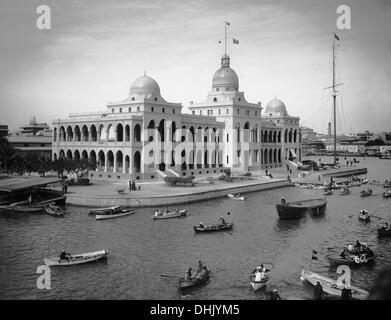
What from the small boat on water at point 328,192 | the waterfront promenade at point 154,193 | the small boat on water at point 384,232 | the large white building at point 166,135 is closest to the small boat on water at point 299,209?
the small boat on water at point 384,232

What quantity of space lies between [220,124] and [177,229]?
5997 cm

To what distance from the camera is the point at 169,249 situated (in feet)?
127

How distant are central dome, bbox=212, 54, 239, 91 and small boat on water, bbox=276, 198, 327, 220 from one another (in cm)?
5680

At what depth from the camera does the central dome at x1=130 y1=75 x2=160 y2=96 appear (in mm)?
87831

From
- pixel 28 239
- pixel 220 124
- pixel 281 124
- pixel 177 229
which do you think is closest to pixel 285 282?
pixel 177 229

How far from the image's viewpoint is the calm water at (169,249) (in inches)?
1145

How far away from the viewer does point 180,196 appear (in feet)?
209

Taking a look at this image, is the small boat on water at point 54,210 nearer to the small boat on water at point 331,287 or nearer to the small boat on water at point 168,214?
the small boat on water at point 168,214

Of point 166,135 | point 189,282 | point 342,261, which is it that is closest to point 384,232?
point 342,261

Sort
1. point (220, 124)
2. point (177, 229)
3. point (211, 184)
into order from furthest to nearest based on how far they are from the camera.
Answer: point (220, 124) → point (211, 184) → point (177, 229)

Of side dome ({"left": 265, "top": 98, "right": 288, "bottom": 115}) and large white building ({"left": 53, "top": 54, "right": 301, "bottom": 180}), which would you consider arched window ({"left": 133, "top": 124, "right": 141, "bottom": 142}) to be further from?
side dome ({"left": 265, "top": 98, "right": 288, "bottom": 115})

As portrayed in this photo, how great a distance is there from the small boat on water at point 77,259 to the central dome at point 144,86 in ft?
187

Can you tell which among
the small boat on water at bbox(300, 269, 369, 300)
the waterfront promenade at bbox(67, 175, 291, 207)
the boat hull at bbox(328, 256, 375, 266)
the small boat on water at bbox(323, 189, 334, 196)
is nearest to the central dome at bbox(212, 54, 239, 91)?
the waterfront promenade at bbox(67, 175, 291, 207)
